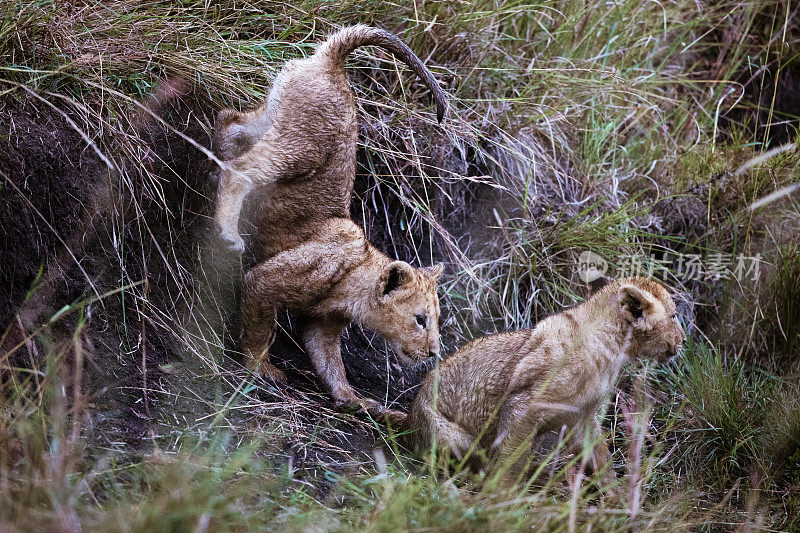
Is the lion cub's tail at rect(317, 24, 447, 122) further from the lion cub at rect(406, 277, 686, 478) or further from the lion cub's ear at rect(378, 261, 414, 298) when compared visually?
the lion cub at rect(406, 277, 686, 478)

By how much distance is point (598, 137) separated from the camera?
20.6 feet

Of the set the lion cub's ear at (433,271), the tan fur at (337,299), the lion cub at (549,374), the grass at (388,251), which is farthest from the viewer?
the lion cub's ear at (433,271)

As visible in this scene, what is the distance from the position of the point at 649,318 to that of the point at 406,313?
1.46 meters

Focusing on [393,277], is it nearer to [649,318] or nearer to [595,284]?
[649,318]

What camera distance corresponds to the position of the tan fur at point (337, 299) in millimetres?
4418

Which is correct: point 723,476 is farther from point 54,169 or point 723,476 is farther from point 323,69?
point 54,169

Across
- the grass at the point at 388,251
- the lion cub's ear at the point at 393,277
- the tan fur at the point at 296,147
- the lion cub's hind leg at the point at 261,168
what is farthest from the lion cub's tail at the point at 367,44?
the lion cub's ear at the point at 393,277

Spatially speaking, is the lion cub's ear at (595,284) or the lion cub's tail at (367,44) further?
the lion cub's ear at (595,284)

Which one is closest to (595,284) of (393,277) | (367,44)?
(393,277)

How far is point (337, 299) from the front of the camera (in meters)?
4.56

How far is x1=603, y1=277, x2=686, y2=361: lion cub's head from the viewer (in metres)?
4.23

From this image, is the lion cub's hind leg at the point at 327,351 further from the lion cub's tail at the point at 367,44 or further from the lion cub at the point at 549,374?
the lion cub's tail at the point at 367,44

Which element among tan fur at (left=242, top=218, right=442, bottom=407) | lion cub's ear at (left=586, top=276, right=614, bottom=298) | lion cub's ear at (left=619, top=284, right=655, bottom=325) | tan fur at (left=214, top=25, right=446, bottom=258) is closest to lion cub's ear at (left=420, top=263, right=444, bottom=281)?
tan fur at (left=242, top=218, right=442, bottom=407)

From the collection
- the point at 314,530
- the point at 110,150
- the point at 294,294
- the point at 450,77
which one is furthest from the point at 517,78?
the point at 314,530
